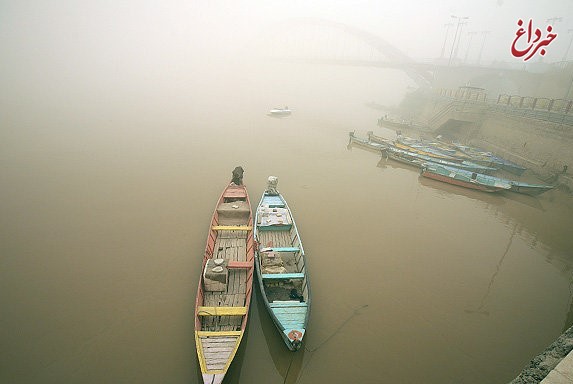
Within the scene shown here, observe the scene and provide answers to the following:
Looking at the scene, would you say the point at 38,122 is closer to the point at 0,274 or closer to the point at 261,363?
the point at 0,274

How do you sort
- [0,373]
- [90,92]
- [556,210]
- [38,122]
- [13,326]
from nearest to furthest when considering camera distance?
[0,373]
[13,326]
[556,210]
[38,122]
[90,92]

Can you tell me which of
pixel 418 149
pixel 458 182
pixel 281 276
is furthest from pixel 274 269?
pixel 418 149

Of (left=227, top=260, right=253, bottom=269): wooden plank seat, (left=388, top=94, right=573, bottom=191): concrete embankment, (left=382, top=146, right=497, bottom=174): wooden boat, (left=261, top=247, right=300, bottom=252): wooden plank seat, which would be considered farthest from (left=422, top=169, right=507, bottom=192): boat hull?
(left=227, top=260, right=253, bottom=269): wooden plank seat

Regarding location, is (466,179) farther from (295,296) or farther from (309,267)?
(295,296)

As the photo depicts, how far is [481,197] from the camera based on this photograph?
18219 mm

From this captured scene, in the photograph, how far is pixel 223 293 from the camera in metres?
7.99

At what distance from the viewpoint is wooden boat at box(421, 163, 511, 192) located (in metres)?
18.2

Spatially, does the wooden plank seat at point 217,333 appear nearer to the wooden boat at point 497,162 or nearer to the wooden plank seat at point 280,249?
the wooden plank seat at point 280,249

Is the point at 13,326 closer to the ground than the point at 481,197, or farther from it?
closer to the ground

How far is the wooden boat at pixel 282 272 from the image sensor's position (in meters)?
7.17

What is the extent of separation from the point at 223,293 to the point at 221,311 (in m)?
0.89

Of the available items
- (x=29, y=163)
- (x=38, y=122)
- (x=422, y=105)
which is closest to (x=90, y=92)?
(x=38, y=122)

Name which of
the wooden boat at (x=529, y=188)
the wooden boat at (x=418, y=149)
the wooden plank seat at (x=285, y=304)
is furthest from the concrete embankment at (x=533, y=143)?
the wooden plank seat at (x=285, y=304)

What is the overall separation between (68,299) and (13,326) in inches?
49.5
